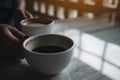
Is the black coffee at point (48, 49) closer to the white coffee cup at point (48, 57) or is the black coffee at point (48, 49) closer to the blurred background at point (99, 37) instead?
the white coffee cup at point (48, 57)

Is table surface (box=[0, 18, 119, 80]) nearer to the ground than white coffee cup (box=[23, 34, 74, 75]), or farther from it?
nearer to the ground

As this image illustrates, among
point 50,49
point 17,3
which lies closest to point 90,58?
point 50,49

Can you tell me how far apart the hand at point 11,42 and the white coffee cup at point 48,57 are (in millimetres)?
46

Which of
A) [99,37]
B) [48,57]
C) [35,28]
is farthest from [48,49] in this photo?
[99,37]

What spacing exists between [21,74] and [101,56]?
30cm

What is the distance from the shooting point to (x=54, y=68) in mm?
525

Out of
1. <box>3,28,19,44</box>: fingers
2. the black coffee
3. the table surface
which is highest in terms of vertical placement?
<box>3,28,19,44</box>: fingers

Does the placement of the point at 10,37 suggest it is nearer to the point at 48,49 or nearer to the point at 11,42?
the point at 11,42

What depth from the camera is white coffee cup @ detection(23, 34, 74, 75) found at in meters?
0.50

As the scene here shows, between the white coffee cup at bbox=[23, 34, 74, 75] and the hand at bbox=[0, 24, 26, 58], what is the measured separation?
0.15 ft

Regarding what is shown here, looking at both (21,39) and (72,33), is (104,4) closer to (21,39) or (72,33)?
(72,33)

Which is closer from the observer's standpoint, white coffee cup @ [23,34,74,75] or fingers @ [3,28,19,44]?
white coffee cup @ [23,34,74,75]

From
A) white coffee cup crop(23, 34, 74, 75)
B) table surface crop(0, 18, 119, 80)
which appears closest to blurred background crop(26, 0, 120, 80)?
table surface crop(0, 18, 119, 80)

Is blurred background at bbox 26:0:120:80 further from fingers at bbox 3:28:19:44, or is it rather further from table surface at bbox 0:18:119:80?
fingers at bbox 3:28:19:44
